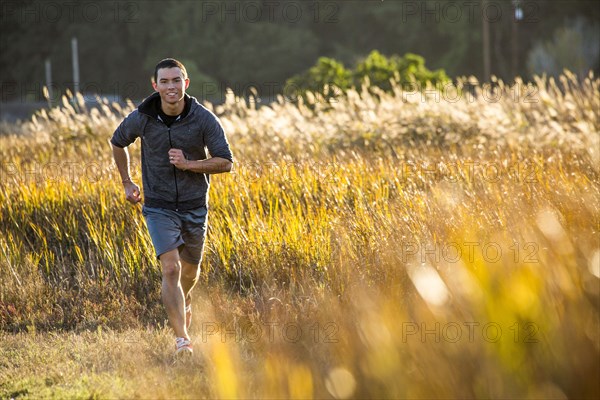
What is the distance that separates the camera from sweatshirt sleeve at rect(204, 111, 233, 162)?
5531mm

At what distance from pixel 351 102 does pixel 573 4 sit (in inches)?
1483

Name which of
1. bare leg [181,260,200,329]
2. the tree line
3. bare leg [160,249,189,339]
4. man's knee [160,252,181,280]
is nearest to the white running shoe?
bare leg [160,249,189,339]

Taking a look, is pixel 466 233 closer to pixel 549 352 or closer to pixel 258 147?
pixel 549 352

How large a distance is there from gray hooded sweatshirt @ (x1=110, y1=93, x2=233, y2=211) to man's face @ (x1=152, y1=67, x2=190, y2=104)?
6.1 inches

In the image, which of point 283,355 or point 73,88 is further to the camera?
point 73,88

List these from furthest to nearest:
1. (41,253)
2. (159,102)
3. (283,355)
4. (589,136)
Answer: (589,136)
(41,253)
(159,102)
(283,355)

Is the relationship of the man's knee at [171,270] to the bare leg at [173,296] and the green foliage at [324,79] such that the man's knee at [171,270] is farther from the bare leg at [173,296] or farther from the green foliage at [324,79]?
the green foliage at [324,79]

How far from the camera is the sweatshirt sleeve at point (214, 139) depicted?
5.53 m

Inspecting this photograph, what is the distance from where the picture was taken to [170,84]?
17.8 feet

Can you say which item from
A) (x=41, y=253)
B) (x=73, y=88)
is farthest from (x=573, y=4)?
(x=41, y=253)

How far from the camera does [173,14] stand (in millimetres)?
54219

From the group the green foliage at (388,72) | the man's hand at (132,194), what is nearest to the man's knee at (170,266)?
the man's hand at (132,194)

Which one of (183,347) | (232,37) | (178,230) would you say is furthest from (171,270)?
(232,37)

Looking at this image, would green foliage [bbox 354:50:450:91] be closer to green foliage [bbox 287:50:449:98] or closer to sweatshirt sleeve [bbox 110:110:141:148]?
green foliage [bbox 287:50:449:98]
